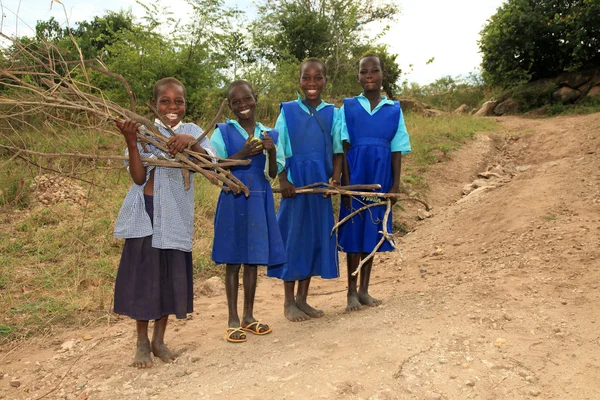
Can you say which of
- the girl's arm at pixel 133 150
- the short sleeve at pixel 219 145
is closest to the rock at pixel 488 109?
the short sleeve at pixel 219 145

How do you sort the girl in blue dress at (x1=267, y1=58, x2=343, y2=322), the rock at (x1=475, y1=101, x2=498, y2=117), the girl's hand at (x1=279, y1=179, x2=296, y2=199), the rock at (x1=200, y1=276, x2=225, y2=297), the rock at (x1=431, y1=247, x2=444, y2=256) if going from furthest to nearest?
1. the rock at (x1=475, y1=101, x2=498, y2=117)
2. the rock at (x1=431, y1=247, x2=444, y2=256)
3. the rock at (x1=200, y1=276, x2=225, y2=297)
4. the girl in blue dress at (x1=267, y1=58, x2=343, y2=322)
5. the girl's hand at (x1=279, y1=179, x2=296, y2=199)

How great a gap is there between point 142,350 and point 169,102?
1.26 m

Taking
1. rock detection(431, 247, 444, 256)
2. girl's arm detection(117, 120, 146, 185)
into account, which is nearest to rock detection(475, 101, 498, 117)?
rock detection(431, 247, 444, 256)

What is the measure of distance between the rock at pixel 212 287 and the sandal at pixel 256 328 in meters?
1.26

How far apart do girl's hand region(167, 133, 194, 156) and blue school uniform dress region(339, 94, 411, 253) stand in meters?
1.13

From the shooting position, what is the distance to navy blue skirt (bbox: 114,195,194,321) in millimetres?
2535

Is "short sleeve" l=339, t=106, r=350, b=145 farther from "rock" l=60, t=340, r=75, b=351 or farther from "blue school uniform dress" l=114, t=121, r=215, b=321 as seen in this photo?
"rock" l=60, t=340, r=75, b=351

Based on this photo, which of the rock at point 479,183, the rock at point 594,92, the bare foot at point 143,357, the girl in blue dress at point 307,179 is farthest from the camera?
the rock at point 594,92

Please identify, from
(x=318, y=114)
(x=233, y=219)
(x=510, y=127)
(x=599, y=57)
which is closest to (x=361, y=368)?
(x=233, y=219)

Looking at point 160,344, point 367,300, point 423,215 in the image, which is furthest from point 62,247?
point 423,215

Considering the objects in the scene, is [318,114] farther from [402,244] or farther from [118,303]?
[402,244]

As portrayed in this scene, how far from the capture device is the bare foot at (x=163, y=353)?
2650mm

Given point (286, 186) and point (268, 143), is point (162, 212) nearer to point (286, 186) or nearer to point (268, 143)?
point (268, 143)

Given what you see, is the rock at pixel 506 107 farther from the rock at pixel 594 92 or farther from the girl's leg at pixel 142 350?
the girl's leg at pixel 142 350
